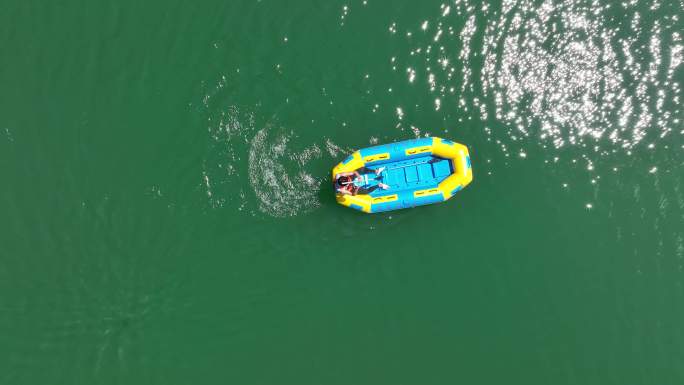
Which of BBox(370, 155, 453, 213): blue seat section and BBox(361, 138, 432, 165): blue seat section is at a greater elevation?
BBox(361, 138, 432, 165): blue seat section

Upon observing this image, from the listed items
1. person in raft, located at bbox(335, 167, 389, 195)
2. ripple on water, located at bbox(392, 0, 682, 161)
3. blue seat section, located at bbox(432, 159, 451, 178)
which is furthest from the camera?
ripple on water, located at bbox(392, 0, 682, 161)

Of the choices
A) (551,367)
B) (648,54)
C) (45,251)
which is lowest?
(551,367)

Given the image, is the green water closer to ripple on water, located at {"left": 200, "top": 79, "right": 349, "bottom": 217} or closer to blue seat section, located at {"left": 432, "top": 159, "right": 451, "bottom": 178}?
ripple on water, located at {"left": 200, "top": 79, "right": 349, "bottom": 217}

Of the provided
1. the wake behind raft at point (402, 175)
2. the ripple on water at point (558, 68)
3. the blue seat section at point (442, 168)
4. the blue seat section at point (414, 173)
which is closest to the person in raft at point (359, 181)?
the wake behind raft at point (402, 175)

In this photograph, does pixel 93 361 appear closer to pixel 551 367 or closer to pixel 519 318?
pixel 519 318

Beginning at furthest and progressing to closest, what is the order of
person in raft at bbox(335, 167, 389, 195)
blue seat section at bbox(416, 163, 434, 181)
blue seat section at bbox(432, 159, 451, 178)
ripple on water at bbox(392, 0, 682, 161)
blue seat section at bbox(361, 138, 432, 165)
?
ripple on water at bbox(392, 0, 682, 161), blue seat section at bbox(416, 163, 434, 181), blue seat section at bbox(432, 159, 451, 178), blue seat section at bbox(361, 138, 432, 165), person in raft at bbox(335, 167, 389, 195)

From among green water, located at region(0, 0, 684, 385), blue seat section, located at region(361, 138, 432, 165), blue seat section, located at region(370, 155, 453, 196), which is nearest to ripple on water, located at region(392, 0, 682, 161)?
green water, located at region(0, 0, 684, 385)

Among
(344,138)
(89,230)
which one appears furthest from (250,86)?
(89,230)
